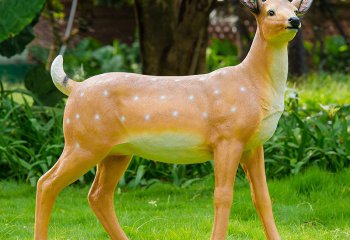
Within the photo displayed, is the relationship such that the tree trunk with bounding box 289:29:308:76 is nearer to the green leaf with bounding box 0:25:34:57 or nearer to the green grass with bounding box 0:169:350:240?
the green leaf with bounding box 0:25:34:57

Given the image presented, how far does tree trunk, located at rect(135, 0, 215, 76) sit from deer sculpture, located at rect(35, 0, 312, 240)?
3985 millimetres

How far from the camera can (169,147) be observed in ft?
13.1

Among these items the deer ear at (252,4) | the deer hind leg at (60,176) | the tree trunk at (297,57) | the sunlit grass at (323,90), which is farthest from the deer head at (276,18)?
the tree trunk at (297,57)

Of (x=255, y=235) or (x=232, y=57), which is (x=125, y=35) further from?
(x=255, y=235)

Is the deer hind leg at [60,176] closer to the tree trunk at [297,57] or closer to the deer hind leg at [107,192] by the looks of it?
the deer hind leg at [107,192]

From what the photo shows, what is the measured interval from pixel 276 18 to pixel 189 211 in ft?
8.03

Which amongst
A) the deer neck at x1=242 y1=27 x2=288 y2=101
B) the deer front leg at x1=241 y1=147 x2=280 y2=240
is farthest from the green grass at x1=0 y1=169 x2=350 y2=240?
the deer neck at x1=242 y1=27 x2=288 y2=101

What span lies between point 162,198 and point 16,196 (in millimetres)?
1389

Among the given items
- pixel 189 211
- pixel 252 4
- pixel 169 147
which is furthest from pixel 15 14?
pixel 252 4

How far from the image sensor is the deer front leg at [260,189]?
4129 millimetres

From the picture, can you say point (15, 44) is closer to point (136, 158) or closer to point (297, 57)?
point (136, 158)

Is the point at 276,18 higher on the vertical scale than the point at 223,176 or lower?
higher

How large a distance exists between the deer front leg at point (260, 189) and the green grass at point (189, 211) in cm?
80

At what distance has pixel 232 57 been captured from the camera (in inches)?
645
